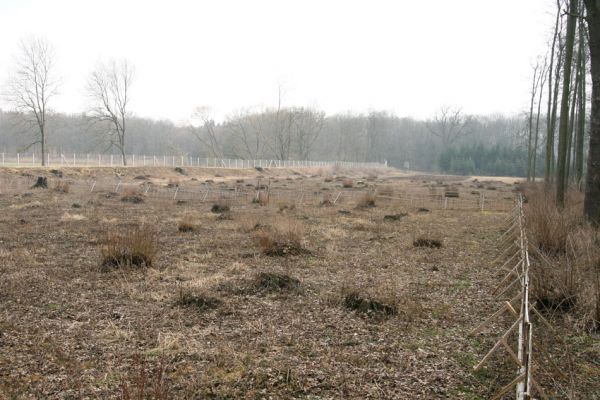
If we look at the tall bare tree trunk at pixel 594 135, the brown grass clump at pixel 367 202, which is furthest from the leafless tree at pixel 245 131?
the tall bare tree trunk at pixel 594 135

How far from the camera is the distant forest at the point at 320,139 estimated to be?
3317 inches

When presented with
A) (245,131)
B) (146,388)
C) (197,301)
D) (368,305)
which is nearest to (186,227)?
(197,301)

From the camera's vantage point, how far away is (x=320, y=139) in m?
113

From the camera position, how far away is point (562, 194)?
1480cm

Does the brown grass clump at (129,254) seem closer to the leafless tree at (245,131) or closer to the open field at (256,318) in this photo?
the open field at (256,318)

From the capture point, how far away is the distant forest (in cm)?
8425

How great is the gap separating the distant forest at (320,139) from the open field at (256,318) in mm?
55518

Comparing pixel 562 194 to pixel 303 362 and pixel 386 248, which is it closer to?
pixel 386 248

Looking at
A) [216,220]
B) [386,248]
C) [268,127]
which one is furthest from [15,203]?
[268,127]

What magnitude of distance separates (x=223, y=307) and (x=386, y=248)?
19.1ft

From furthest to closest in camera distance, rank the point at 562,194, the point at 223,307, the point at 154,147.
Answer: the point at 154,147, the point at 562,194, the point at 223,307

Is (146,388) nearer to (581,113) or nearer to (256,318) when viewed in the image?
(256,318)

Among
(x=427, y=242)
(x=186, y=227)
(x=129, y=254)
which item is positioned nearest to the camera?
(x=129, y=254)

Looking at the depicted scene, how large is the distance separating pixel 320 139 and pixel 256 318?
10855 centimetres
